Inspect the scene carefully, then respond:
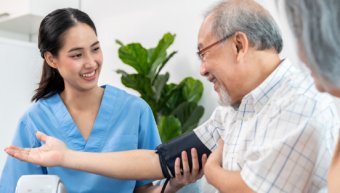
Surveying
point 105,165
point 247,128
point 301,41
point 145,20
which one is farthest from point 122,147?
point 145,20

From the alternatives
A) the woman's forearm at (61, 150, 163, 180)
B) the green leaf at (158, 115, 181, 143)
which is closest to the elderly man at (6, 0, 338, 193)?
the woman's forearm at (61, 150, 163, 180)

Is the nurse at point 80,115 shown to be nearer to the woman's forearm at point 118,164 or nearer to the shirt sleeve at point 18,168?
the shirt sleeve at point 18,168

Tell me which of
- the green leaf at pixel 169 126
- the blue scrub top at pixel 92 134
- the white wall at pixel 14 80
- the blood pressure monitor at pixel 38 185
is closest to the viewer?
the blood pressure monitor at pixel 38 185

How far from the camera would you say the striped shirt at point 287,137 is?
109cm

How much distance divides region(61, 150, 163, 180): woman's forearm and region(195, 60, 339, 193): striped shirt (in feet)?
1.41

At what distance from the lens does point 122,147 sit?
1.86 meters

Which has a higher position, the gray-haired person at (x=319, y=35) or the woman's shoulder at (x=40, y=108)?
the gray-haired person at (x=319, y=35)

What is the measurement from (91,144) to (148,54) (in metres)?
1.44

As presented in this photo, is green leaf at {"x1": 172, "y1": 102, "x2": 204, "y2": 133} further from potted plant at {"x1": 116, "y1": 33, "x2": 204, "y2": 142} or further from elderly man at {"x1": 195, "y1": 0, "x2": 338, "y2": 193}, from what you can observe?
elderly man at {"x1": 195, "y1": 0, "x2": 338, "y2": 193}

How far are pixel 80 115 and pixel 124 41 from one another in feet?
6.09

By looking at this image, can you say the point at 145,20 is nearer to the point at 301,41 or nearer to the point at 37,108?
the point at 37,108

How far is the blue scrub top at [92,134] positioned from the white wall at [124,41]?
4.16 ft

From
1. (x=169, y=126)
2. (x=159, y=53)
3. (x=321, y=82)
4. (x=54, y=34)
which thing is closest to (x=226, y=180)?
(x=321, y=82)

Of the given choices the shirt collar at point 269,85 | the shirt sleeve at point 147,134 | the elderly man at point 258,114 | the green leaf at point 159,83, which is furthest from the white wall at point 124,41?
the shirt collar at point 269,85
